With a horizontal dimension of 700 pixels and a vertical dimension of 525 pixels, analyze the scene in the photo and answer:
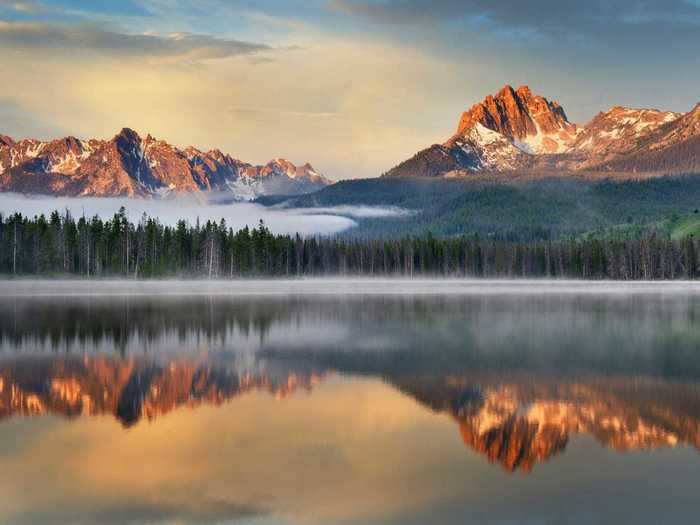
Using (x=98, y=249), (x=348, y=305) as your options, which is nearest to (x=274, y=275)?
(x=98, y=249)

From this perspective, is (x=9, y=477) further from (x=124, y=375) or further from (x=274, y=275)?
(x=274, y=275)

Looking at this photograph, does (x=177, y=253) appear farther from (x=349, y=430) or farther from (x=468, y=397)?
(x=349, y=430)

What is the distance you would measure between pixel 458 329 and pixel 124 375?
24313mm

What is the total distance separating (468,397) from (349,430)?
5.63 metres

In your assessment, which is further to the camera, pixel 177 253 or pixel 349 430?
pixel 177 253

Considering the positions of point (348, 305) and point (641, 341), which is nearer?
point (641, 341)

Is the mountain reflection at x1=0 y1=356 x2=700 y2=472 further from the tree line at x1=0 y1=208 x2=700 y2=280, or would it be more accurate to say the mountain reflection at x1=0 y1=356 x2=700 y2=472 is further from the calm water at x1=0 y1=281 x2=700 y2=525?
the tree line at x1=0 y1=208 x2=700 y2=280

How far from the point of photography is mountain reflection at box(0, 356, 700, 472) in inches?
807

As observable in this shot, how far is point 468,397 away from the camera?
25.6 m

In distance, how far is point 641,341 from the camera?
4200cm

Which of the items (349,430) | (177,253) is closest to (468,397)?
(349,430)

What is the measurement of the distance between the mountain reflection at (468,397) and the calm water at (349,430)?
0.10 m

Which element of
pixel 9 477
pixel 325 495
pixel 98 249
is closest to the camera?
pixel 325 495

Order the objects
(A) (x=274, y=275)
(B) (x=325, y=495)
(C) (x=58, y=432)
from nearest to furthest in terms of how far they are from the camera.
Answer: (B) (x=325, y=495) → (C) (x=58, y=432) → (A) (x=274, y=275)
